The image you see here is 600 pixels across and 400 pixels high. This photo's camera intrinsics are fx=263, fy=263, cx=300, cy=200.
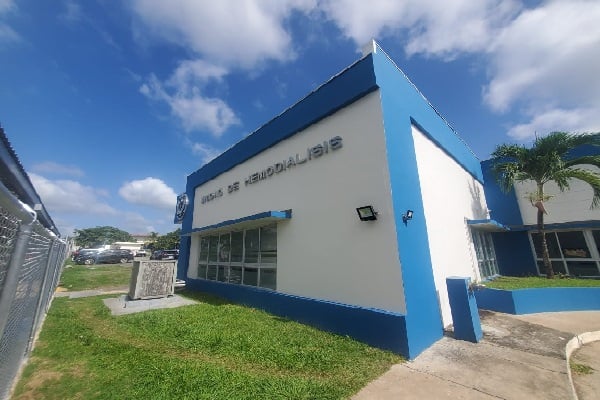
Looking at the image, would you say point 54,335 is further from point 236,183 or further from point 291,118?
point 291,118

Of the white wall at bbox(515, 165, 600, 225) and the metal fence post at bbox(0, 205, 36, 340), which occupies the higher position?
the white wall at bbox(515, 165, 600, 225)

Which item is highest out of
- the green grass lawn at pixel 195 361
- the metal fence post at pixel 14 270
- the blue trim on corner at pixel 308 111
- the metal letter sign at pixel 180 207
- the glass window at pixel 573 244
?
the blue trim on corner at pixel 308 111

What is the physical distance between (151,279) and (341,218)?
8.06 meters

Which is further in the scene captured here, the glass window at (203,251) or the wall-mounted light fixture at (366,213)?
the glass window at (203,251)

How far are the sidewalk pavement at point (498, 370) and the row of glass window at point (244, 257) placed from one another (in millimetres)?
5017

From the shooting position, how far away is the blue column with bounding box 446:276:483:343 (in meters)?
5.49

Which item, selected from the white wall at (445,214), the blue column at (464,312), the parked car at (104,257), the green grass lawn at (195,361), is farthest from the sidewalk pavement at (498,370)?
the parked car at (104,257)

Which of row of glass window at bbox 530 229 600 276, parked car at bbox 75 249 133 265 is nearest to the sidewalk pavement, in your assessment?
row of glass window at bbox 530 229 600 276

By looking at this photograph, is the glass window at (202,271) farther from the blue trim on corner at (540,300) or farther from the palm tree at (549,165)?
the palm tree at (549,165)

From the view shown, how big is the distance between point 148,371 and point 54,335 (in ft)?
12.0

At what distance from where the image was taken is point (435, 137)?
8859 mm

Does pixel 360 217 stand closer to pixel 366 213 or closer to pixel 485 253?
pixel 366 213

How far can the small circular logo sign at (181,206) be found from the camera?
53.0ft

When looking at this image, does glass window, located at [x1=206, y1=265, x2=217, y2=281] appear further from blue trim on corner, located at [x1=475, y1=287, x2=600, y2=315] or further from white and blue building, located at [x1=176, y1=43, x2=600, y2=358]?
blue trim on corner, located at [x1=475, y1=287, x2=600, y2=315]
